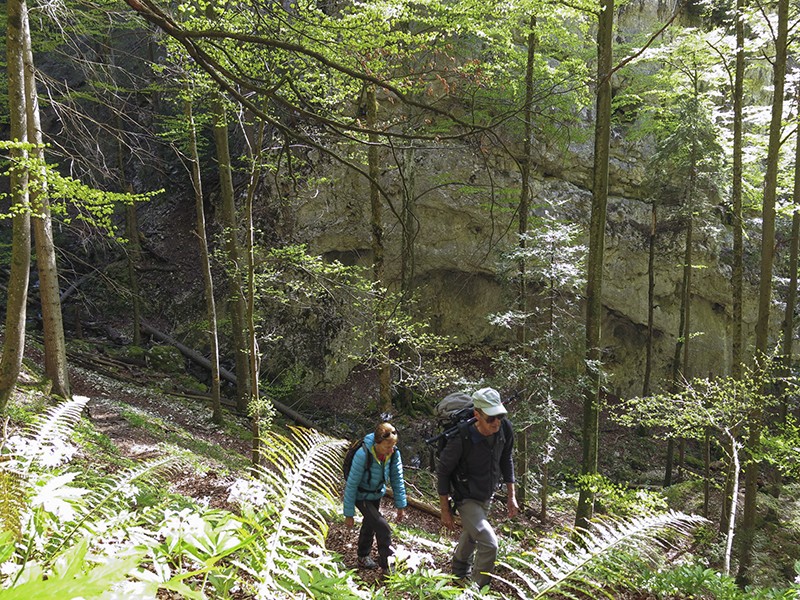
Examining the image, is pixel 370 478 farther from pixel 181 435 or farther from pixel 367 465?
pixel 181 435

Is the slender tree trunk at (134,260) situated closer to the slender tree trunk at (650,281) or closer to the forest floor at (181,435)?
the forest floor at (181,435)

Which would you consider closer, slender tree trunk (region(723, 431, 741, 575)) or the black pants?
slender tree trunk (region(723, 431, 741, 575))

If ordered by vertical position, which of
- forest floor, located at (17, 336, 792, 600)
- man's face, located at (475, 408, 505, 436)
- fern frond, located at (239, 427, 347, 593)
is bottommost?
forest floor, located at (17, 336, 792, 600)

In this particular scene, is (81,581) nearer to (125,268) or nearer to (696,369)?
(125,268)

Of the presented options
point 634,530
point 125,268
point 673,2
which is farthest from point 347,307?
point 673,2

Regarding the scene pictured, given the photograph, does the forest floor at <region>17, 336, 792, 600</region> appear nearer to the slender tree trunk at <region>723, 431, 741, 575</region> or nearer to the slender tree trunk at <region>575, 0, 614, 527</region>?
the slender tree trunk at <region>723, 431, 741, 575</region>

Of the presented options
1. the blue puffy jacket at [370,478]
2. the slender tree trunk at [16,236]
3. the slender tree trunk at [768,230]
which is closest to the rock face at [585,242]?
the slender tree trunk at [768,230]

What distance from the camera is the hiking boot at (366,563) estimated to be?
4383 millimetres

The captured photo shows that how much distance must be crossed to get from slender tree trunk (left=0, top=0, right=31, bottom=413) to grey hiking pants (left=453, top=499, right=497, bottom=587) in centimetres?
536

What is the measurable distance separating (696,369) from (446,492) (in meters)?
17.6

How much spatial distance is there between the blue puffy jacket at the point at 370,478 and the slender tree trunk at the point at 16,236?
172 inches

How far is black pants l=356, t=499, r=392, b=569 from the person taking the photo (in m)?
4.30

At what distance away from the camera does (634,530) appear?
89.9 inches

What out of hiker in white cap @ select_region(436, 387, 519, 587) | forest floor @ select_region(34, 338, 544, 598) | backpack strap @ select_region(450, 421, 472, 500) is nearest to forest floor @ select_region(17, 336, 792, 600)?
forest floor @ select_region(34, 338, 544, 598)
